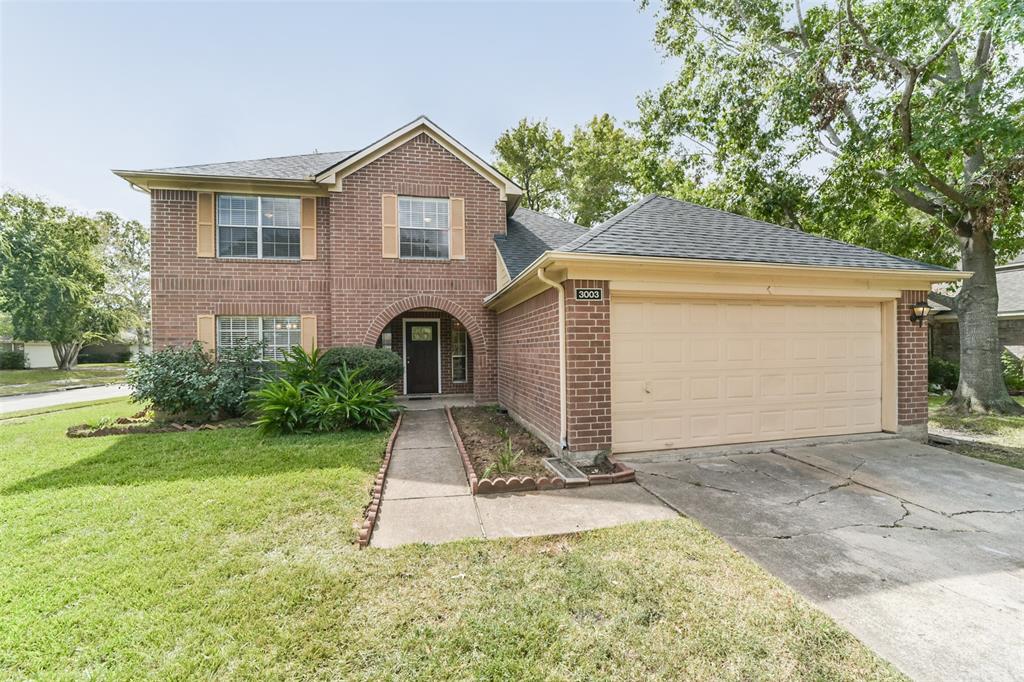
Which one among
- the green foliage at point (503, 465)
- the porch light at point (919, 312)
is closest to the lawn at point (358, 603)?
the green foliage at point (503, 465)

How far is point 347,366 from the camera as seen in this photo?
29.9 ft

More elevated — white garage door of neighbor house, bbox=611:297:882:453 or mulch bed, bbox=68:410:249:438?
white garage door of neighbor house, bbox=611:297:882:453

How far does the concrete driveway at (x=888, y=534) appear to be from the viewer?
94.6 inches

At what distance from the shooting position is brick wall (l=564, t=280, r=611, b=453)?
5387 millimetres

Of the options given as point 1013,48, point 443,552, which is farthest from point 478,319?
point 1013,48

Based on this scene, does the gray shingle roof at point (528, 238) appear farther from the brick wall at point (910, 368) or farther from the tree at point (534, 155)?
the tree at point (534, 155)

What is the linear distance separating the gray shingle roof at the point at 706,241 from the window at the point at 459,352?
666 cm

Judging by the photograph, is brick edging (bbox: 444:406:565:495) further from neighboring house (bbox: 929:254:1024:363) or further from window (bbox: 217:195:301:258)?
neighboring house (bbox: 929:254:1024:363)

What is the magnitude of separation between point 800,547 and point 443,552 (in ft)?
9.70

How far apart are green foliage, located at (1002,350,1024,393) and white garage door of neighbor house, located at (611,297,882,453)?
10.8 meters

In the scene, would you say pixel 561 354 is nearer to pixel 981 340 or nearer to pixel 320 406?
pixel 320 406

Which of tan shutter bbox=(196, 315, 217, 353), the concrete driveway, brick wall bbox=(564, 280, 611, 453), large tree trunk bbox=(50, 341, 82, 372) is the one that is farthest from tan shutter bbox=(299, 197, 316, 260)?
large tree trunk bbox=(50, 341, 82, 372)

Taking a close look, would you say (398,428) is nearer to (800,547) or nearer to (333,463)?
(333,463)

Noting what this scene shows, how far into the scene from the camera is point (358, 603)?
8.99 feet
